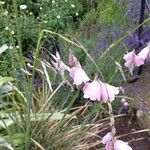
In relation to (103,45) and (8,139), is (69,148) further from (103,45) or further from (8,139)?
(103,45)

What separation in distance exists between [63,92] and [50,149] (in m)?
0.91

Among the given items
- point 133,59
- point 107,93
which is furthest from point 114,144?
point 133,59

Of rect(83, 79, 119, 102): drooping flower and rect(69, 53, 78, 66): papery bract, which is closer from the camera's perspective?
rect(83, 79, 119, 102): drooping flower

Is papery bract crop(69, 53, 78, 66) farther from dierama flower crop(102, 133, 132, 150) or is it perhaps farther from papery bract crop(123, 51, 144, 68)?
dierama flower crop(102, 133, 132, 150)

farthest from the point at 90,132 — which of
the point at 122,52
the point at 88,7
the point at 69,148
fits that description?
the point at 88,7

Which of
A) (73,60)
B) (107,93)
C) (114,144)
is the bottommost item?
(114,144)

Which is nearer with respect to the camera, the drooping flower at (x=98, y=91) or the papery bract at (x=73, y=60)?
the drooping flower at (x=98, y=91)

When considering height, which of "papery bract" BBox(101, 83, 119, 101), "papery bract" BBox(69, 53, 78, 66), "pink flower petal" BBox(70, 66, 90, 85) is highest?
"papery bract" BBox(69, 53, 78, 66)

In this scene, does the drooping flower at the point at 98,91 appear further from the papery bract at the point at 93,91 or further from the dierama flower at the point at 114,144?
the dierama flower at the point at 114,144

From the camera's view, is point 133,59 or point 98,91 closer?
point 98,91

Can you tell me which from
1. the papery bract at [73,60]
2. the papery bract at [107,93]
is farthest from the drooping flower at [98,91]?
the papery bract at [73,60]

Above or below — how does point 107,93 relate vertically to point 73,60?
below

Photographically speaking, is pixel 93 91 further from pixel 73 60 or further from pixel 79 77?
pixel 73 60

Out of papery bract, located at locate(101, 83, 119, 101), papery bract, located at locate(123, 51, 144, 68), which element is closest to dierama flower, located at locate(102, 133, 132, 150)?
papery bract, located at locate(101, 83, 119, 101)
